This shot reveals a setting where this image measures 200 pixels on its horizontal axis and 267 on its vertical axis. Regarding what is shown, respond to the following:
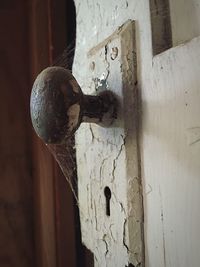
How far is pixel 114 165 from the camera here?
452 millimetres

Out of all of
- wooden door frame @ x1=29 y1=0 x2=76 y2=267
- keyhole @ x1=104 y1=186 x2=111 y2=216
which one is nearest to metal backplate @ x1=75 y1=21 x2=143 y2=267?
keyhole @ x1=104 y1=186 x2=111 y2=216

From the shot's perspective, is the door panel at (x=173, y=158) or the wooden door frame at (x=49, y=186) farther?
the wooden door frame at (x=49, y=186)

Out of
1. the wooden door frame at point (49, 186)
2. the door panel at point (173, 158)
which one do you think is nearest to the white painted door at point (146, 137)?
the door panel at point (173, 158)

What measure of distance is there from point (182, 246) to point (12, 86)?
0.65 metres

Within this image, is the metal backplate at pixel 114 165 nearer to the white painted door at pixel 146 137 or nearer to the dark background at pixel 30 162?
the white painted door at pixel 146 137

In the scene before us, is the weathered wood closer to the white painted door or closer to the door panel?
the white painted door

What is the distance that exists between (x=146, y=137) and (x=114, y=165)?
8 centimetres

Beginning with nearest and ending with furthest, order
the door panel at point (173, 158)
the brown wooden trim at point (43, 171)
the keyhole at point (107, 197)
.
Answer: the door panel at point (173, 158) < the keyhole at point (107, 197) < the brown wooden trim at point (43, 171)

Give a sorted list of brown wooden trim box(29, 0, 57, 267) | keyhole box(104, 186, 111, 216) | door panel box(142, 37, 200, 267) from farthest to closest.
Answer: brown wooden trim box(29, 0, 57, 267) → keyhole box(104, 186, 111, 216) → door panel box(142, 37, 200, 267)

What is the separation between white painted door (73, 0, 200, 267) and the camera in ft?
1.07

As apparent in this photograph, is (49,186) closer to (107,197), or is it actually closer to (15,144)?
(15,144)

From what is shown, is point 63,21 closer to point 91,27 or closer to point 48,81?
point 91,27

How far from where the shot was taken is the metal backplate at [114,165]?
1.34 feet

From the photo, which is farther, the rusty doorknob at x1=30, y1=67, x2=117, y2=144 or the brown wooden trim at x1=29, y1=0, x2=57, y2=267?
the brown wooden trim at x1=29, y1=0, x2=57, y2=267
